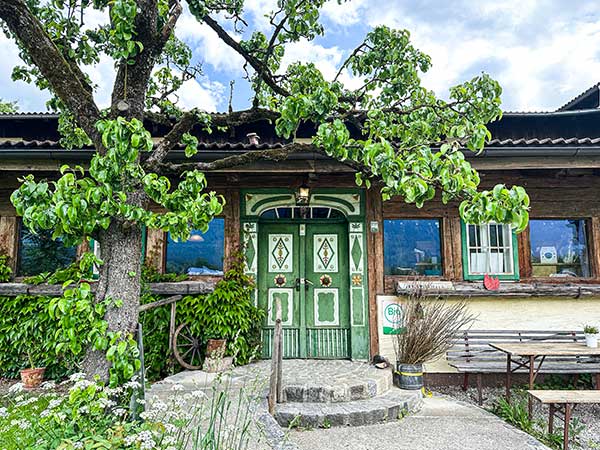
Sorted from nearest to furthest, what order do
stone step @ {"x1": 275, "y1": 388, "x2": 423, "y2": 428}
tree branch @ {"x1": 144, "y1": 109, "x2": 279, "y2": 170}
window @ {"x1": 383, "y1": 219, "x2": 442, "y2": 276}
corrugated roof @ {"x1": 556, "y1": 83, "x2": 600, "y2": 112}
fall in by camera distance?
tree branch @ {"x1": 144, "y1": 109, "x2": 279, "y2": 170} < stone step @ {"x1": 275, "y1": 388, "x2": 423, "y2": 428} < window @ {"x1": 383, "y1": 219, "x2": 442, "y2": 276} < corrugated roof @ {"x1": 556, "y1": 83, "x2": 600, "y2": 112}

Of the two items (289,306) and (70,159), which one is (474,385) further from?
(70,159)

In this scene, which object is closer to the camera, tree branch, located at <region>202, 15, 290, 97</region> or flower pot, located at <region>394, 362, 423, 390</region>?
tree branch, located at <region>202, 15, 290, 97</region>

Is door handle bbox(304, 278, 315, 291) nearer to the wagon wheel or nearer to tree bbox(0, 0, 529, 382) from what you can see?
the wagon wheel

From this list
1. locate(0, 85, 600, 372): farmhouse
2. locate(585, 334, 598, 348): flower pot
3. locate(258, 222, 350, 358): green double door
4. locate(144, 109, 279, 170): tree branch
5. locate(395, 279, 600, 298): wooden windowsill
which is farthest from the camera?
locate(258, 222, 350, 358): green double door

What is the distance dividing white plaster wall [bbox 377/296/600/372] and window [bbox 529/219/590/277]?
442 mm

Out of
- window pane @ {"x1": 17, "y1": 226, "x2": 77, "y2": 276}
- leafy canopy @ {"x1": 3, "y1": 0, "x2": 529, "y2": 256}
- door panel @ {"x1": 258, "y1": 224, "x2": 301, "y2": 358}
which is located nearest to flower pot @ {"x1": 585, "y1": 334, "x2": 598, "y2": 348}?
leafy canopy @ {"x1": 3, "y1": 0, "x2": 529, "y2": 256}

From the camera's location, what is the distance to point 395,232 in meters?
5.55

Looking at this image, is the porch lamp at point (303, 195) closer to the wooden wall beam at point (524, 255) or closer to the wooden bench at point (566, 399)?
the wooden wall beam at point (524, 255)

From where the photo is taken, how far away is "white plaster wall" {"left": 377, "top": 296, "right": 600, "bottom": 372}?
5.21 metres

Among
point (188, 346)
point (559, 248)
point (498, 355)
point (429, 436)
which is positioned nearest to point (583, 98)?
point (559, 248)

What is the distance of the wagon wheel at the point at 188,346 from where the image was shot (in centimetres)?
477

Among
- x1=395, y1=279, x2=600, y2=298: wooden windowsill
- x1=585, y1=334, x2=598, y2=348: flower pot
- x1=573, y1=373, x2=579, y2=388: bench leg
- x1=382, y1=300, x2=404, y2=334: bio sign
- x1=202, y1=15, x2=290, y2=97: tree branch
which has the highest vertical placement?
x1=202, y1=15, x2=290, y2=97: tree branch

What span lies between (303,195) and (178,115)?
1.85 m

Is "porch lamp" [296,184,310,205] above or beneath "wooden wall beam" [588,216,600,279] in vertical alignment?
above
